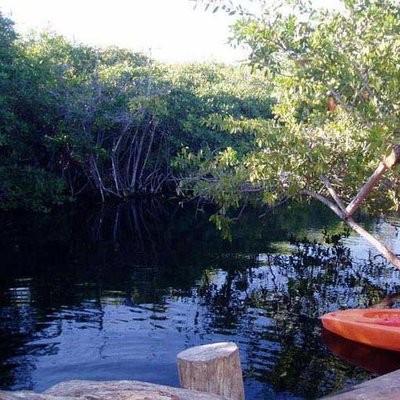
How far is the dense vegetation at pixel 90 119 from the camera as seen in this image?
19.6 meters

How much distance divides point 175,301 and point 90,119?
14288mm

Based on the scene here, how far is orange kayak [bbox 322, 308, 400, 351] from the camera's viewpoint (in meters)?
7.33

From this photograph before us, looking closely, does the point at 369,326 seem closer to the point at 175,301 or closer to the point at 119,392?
the point at 175,301

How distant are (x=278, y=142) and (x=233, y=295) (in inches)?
138

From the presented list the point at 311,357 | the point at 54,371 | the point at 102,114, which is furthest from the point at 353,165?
the point at 102,114

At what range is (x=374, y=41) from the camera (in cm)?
681

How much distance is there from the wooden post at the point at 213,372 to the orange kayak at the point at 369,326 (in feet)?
14.0

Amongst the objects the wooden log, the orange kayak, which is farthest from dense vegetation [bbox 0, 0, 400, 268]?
the wooden log

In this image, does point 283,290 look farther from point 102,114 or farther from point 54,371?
point 102,114

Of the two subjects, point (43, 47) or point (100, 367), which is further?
point (43, 47)

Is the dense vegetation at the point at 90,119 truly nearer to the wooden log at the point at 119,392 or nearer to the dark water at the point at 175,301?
the dark water at the point at 175,301

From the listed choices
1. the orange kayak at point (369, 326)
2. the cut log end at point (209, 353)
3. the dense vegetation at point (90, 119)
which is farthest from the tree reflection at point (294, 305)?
the dense vegetation at point (90, 119)

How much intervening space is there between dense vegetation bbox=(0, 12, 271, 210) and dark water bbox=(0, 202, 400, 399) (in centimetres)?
347

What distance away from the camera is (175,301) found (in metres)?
9.85
